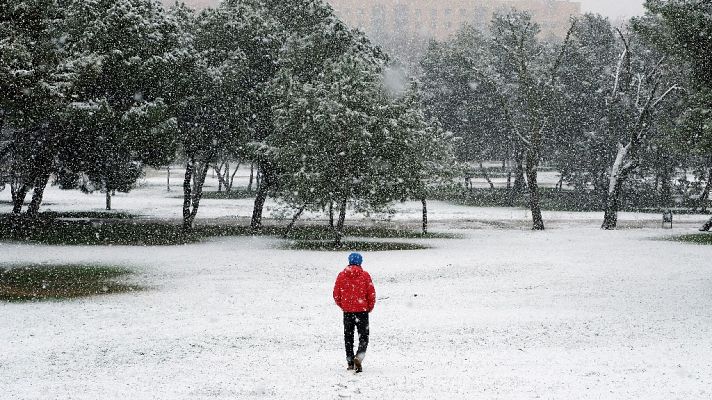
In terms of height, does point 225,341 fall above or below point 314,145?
below

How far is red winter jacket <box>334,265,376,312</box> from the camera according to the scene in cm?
1069

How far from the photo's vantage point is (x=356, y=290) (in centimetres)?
1068

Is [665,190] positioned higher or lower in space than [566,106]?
lower

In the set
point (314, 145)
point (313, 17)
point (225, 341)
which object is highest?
Result: point (313, 17)

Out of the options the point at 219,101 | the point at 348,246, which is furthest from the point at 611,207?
the point at 219,101

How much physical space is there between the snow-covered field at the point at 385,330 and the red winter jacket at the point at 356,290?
1.07m

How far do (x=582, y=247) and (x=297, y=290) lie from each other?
59.7ft

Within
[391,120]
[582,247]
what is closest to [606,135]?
[582,247]

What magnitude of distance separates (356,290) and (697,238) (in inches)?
1336

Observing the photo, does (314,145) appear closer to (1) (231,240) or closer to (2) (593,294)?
(1) (231,240)

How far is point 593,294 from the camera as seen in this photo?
2012 cm

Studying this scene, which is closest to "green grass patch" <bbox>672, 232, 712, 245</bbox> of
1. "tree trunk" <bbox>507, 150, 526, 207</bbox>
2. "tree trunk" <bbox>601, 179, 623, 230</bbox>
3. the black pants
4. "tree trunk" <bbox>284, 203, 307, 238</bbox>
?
"tree trunk" <bbox>601, 179, 623, 230</bbox>

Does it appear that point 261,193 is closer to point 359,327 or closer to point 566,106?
point 359,327

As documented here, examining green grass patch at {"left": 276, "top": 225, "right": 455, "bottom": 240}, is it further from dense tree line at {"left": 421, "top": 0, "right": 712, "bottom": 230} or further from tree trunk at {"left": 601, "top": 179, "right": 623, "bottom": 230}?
tree trunk at {"left": 601, "top": 179, "right": 623, "bottom": 230}
